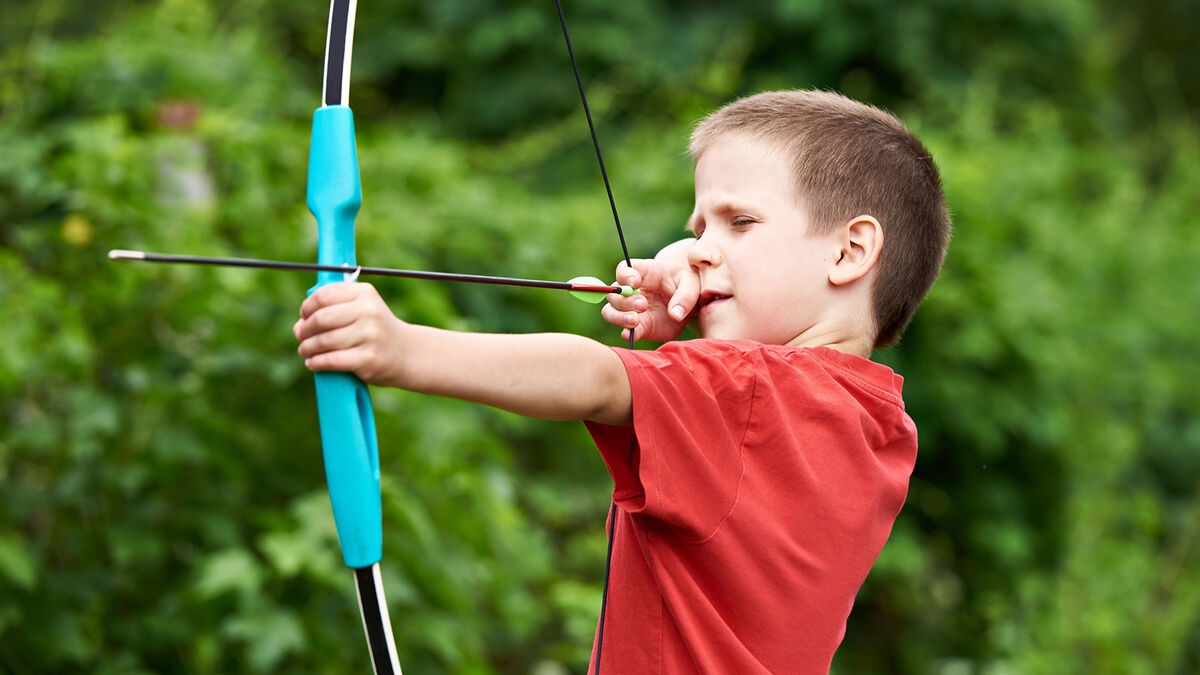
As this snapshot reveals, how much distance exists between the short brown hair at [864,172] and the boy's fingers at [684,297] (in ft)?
0.51

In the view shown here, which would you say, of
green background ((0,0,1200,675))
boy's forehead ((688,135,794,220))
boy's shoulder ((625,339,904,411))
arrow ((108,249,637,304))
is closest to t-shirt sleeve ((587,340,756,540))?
boy's shoulder ((625,339,904,411))

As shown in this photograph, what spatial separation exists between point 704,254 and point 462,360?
0.42 meters

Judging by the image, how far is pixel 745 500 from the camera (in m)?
1.19

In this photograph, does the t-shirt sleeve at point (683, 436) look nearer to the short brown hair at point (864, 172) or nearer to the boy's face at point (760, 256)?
the boy's face at point (760, 256)

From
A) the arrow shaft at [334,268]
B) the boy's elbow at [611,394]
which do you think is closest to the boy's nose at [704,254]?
the arrow shaft at [334,268]

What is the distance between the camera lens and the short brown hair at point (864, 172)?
138 centimetres

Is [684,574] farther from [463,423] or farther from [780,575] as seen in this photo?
[463,423]

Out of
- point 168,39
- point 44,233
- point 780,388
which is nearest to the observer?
point 780,388

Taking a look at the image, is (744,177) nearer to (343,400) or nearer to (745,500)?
(745,500)

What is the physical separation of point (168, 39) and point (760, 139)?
2788 millimetres

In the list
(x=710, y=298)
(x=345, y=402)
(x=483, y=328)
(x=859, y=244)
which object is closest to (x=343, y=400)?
(x=345, y=402)

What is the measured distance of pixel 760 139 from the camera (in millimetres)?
1378

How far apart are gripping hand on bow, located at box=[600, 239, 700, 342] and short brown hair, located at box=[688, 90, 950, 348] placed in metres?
0.15

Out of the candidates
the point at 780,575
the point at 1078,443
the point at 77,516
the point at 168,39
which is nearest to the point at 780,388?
the point at 780,575
